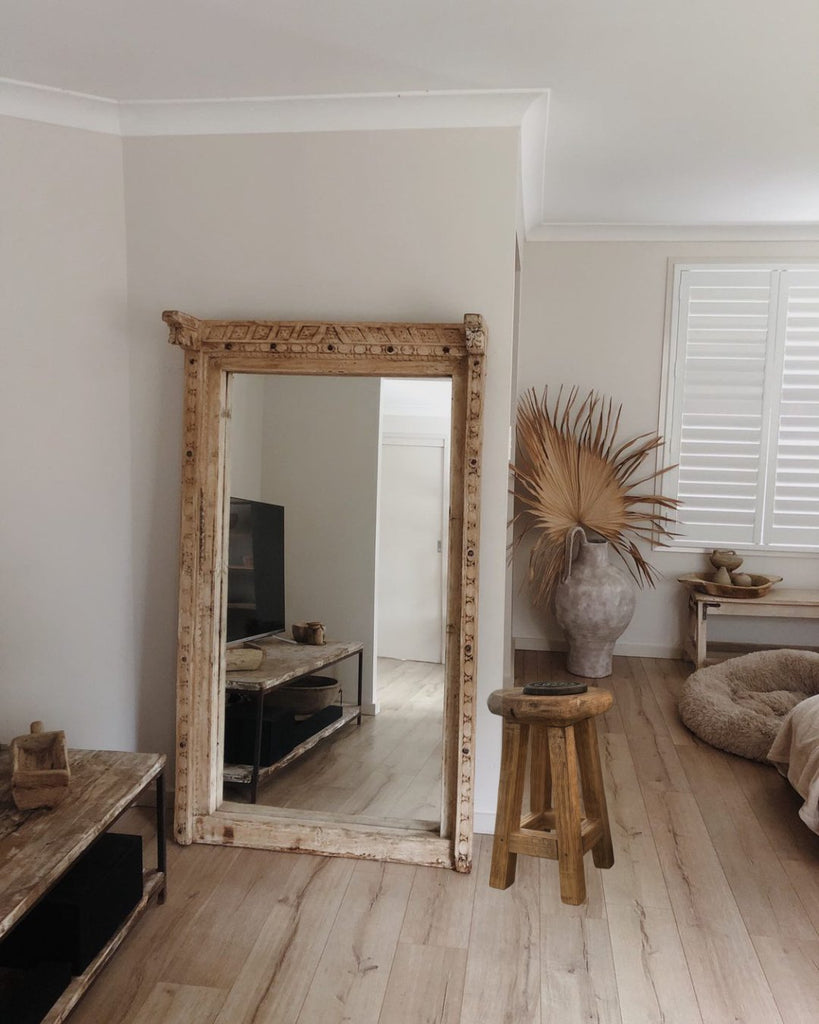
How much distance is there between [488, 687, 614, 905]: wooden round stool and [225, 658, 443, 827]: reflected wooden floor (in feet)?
1.67

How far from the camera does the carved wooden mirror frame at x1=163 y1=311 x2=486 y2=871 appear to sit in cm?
257

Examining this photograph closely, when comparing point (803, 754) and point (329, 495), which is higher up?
point (329, 495)

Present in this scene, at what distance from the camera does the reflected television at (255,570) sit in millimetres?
2740

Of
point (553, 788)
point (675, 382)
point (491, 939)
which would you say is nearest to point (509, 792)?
point (553, 788)

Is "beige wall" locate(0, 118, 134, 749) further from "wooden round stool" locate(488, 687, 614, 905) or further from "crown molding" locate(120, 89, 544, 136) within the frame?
"wooden round stool" locate(488, 687, 614, 905)

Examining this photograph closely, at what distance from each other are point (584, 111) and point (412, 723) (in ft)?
7.17

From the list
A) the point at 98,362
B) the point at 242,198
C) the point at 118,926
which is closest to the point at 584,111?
the point at 242,198

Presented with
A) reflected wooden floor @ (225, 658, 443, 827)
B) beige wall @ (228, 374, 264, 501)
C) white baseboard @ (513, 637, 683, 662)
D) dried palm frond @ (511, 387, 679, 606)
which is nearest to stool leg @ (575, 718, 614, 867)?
reflected wooden floor @ (225, 658, 443, 827)

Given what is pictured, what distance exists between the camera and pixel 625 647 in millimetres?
4902

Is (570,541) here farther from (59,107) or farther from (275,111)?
(59,107)

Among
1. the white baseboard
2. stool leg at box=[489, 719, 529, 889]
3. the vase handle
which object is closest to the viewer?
stool leg at box=[489, 719, 529, 889]

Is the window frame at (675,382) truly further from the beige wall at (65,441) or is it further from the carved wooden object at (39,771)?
the carved wooden object at (39,771)

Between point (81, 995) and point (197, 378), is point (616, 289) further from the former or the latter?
point (81, 995)

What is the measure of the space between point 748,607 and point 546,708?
2876 mm
